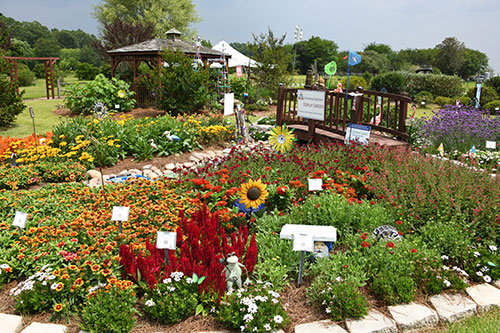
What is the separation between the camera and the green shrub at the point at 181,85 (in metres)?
12.4

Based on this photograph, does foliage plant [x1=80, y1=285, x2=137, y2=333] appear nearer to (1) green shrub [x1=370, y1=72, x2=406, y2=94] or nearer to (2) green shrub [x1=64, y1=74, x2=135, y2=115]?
(2) green shrub [x1=64, y1=74, x2=135, y2=115]

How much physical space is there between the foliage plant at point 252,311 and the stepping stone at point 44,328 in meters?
1.07

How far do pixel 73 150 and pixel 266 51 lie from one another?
12.4m

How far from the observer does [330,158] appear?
557 centimetres

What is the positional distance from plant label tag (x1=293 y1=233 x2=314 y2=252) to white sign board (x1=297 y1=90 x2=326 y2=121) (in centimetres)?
447

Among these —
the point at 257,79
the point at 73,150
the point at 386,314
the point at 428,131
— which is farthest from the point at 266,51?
the point at 386,314

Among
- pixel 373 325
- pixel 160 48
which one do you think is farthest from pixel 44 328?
pixel 160 48

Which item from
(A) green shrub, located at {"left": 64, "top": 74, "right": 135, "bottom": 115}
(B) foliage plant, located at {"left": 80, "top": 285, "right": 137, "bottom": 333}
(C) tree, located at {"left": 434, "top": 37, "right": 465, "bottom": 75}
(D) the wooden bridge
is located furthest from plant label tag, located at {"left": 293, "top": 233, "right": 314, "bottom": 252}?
(C) tree, located at {"left": 434, "top": 37, "right": 465, "bottom": 75}

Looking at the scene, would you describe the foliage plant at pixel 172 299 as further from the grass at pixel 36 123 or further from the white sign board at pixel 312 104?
the grass at pixel 36 123

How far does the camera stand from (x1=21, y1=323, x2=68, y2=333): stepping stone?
258 centimetres

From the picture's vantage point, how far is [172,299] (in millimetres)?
2695

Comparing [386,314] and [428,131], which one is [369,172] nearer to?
[386,314]

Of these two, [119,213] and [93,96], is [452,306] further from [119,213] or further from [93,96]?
[93,96]

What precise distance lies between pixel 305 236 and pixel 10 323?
2215mm
